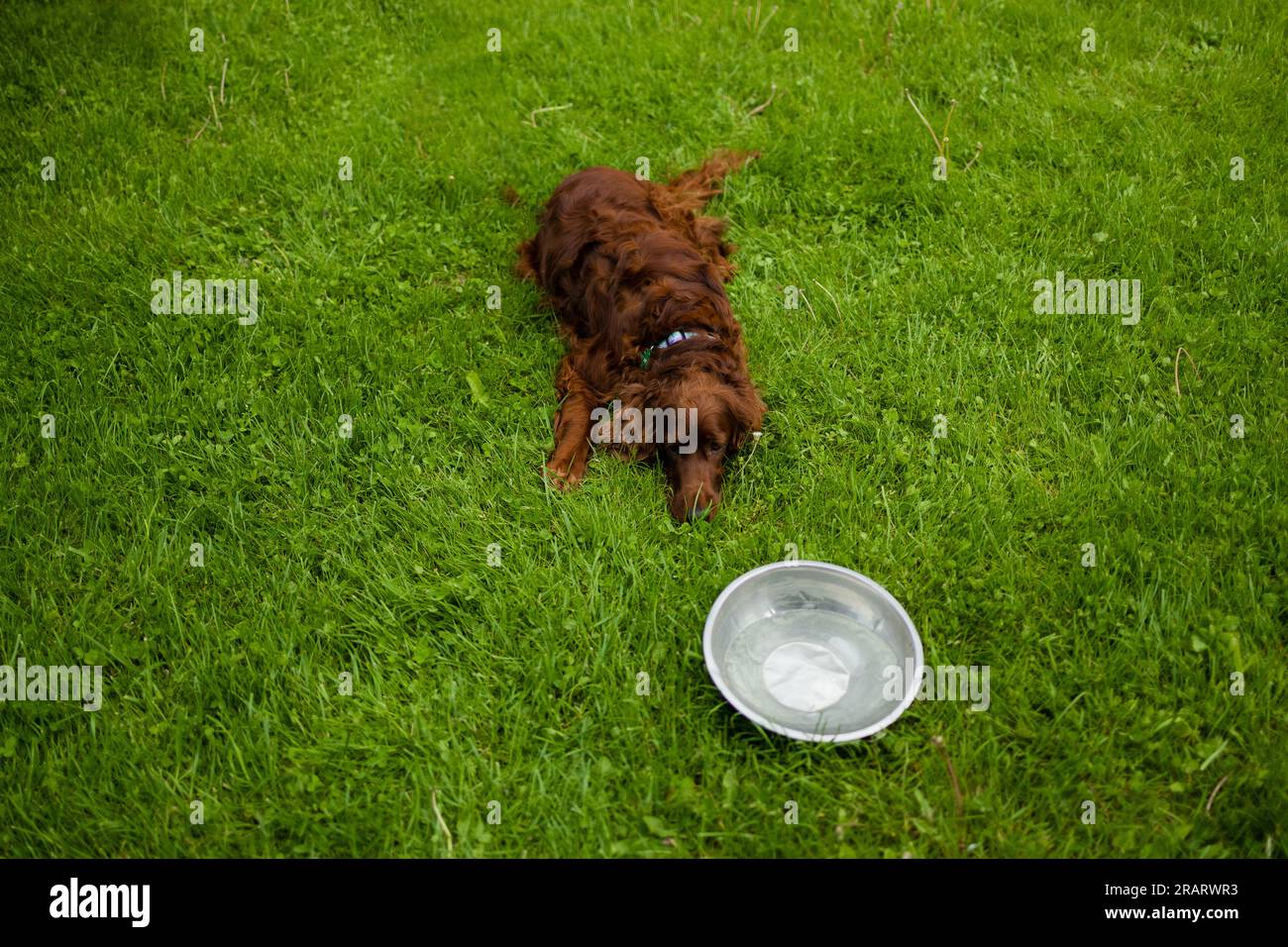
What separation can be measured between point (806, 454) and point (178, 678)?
2542 mm

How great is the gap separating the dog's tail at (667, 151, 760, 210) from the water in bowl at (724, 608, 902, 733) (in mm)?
2663

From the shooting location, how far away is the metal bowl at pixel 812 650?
9.60 ft

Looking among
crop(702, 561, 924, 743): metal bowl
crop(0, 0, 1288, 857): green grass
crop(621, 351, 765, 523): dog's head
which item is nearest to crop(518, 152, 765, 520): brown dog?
crop(621, 351, 765, 523): dog's head

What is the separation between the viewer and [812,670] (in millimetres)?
3100


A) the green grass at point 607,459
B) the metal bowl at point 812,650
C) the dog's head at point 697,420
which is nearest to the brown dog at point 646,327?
the dog's head at point 697,420

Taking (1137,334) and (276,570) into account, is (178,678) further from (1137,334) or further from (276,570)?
(1137,334)

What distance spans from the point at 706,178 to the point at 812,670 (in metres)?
3.13

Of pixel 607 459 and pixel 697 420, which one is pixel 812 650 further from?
pixel 607 459

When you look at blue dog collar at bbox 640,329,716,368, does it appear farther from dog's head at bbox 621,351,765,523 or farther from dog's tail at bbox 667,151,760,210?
dog's tail at bbox 667,151,760,210

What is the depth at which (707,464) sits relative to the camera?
3.62 metres

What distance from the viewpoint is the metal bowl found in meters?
2.93

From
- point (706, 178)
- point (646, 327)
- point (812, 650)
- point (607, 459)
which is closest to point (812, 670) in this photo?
point (812, 650)

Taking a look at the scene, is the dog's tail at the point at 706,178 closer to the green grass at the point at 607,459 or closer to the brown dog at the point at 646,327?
the brown dog at the point at 646,327
